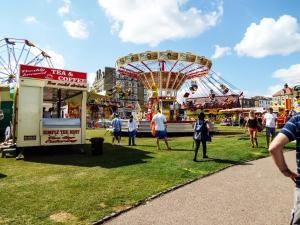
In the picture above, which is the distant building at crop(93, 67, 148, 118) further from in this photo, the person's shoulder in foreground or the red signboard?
the person's shoulder in foreground

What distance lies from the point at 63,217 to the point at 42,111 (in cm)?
865

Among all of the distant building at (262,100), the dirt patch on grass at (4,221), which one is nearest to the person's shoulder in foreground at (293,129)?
the dirt patch on grass at (4,221)

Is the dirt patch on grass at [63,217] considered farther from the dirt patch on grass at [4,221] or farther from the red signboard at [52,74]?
the red signboard at [52,74]

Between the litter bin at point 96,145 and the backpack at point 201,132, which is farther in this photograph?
the litter bin at point 96,145

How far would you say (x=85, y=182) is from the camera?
786cm

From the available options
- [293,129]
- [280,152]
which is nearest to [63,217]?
[280,152]

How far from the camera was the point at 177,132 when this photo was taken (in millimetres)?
26891

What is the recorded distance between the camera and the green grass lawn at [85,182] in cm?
558

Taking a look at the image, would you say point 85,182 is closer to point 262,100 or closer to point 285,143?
point 285,143

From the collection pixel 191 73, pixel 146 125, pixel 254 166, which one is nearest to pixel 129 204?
pixel 254 166

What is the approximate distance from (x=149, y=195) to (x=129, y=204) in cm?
70

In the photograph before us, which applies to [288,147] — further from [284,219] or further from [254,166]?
[284,219]

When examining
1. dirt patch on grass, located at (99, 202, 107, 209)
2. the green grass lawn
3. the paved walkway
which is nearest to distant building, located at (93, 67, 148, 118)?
the green grass lawn

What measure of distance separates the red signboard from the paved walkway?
27.2 ft
